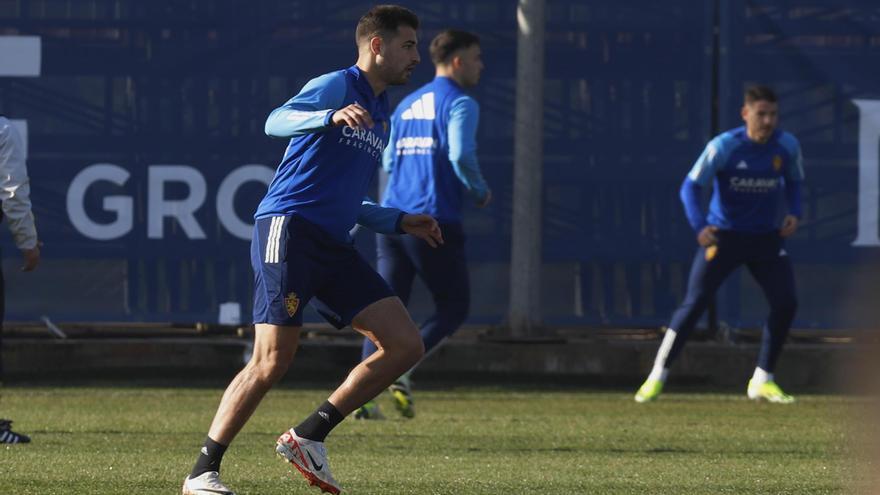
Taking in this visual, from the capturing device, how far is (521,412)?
9.90m

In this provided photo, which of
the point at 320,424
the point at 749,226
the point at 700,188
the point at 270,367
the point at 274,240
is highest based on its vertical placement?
the point at 700,188

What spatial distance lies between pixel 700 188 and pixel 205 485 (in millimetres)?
5794

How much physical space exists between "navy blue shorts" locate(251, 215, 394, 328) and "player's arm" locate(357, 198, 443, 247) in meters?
0.23

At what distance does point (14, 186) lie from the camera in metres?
8.02

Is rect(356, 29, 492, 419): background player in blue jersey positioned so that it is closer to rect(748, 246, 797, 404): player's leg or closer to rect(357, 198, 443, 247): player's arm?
rect(748, 246, 797, 404): player's leg

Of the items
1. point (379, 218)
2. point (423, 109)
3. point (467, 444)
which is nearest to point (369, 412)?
point (467, 444)

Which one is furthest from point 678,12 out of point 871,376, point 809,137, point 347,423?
point 871,376

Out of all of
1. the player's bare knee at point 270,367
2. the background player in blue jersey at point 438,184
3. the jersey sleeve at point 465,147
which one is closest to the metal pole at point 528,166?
the background player in blue jersey at point 438,184

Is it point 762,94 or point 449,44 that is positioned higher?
point 449,44

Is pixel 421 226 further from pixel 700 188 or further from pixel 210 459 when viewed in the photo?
pixel 700 188

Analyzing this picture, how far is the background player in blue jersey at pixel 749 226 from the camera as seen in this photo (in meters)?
10.5

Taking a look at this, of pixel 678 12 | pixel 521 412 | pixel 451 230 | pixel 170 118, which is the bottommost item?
pixel 521 412

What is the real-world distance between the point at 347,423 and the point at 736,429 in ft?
7.32

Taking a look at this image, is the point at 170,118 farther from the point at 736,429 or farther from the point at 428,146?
the point at 736,429
